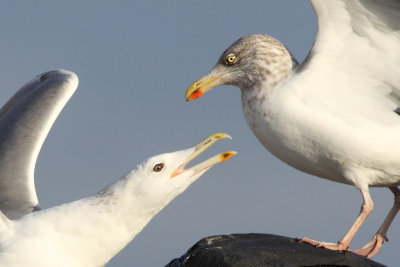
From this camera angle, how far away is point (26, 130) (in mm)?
11938

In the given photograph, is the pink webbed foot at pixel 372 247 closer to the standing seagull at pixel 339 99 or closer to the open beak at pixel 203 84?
the standing seagull at pixel 339 99

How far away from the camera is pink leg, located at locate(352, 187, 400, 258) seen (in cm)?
1042

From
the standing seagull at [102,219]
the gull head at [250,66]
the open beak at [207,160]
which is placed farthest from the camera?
the gull head at [250,66]

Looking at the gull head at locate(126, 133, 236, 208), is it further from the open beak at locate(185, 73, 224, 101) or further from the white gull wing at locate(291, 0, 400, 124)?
the white gull wing at locate(291, 0, 400, 124)

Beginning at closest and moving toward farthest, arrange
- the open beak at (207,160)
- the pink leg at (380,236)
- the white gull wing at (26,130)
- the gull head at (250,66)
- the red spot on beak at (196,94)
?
1. the open beak at (207,160)
2. the gull head at (250,66)
3. the red spot on beak at (196,94)
4. the pink leg at (380,236)
5. the white gull wing at (26,130)

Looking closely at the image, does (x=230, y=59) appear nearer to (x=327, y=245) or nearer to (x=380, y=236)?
(x=327, y=245)

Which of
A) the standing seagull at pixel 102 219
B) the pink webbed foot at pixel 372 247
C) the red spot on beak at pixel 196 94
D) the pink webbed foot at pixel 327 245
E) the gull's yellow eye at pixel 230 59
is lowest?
the pink webbed foot at pixel 372 247

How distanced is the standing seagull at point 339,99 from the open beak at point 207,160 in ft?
2.73

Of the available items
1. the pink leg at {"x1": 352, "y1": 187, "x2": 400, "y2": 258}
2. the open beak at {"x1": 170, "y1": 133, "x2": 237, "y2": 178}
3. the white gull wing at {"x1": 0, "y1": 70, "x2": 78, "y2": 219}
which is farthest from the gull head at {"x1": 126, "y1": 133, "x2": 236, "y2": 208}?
the pink leg at {"x1": 352, "y1": 187, "x2": 400, "y2": 258}

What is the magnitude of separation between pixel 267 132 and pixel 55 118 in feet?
11.4

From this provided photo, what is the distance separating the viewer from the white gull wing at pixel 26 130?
10.7 metres

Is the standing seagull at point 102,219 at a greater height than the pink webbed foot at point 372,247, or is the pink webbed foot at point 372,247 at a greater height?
the standing seagull at point 102,219

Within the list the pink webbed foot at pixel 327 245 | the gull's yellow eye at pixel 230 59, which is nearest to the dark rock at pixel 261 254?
the pink webbed foot at pixel 327 245

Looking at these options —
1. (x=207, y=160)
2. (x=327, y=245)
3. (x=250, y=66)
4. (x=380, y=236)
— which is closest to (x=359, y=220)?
(x=327, y=245)
